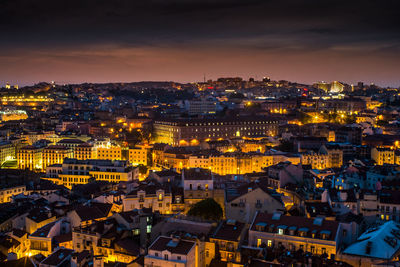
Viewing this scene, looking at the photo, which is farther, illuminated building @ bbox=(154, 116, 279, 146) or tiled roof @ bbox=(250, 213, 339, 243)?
illuminated building @ bbox=(154, 116, 279, 146)

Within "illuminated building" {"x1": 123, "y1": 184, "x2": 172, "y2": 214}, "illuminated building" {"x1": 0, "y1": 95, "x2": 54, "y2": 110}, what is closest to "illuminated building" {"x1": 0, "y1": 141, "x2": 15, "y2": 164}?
"illuminated building" {"x1": 123, "y1": 184, "x2": 172, "y2": 214}

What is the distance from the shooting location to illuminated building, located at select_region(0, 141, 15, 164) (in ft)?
136

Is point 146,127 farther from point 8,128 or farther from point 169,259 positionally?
point 169,259

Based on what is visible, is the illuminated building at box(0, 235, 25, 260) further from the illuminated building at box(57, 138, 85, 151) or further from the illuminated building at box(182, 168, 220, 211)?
the illuminated building at box(57, 138, 85, 151)

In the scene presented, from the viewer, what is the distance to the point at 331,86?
117562 mm

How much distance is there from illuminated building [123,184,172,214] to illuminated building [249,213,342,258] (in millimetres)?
6137

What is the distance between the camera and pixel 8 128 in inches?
2060

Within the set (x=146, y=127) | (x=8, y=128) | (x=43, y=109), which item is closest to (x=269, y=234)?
(x=146, y=127)

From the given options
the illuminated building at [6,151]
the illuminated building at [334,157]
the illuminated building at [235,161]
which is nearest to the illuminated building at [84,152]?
the illuminated building at [6,151]

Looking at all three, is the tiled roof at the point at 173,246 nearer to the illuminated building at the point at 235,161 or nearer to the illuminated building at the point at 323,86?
the illuminated building at the point at 235,161

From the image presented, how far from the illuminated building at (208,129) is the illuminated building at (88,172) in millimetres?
15692

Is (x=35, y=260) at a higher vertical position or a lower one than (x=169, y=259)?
lower

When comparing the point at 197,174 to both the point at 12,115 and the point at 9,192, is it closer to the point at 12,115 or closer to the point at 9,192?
the point at 9,192

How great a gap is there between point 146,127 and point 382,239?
41.9 meters
